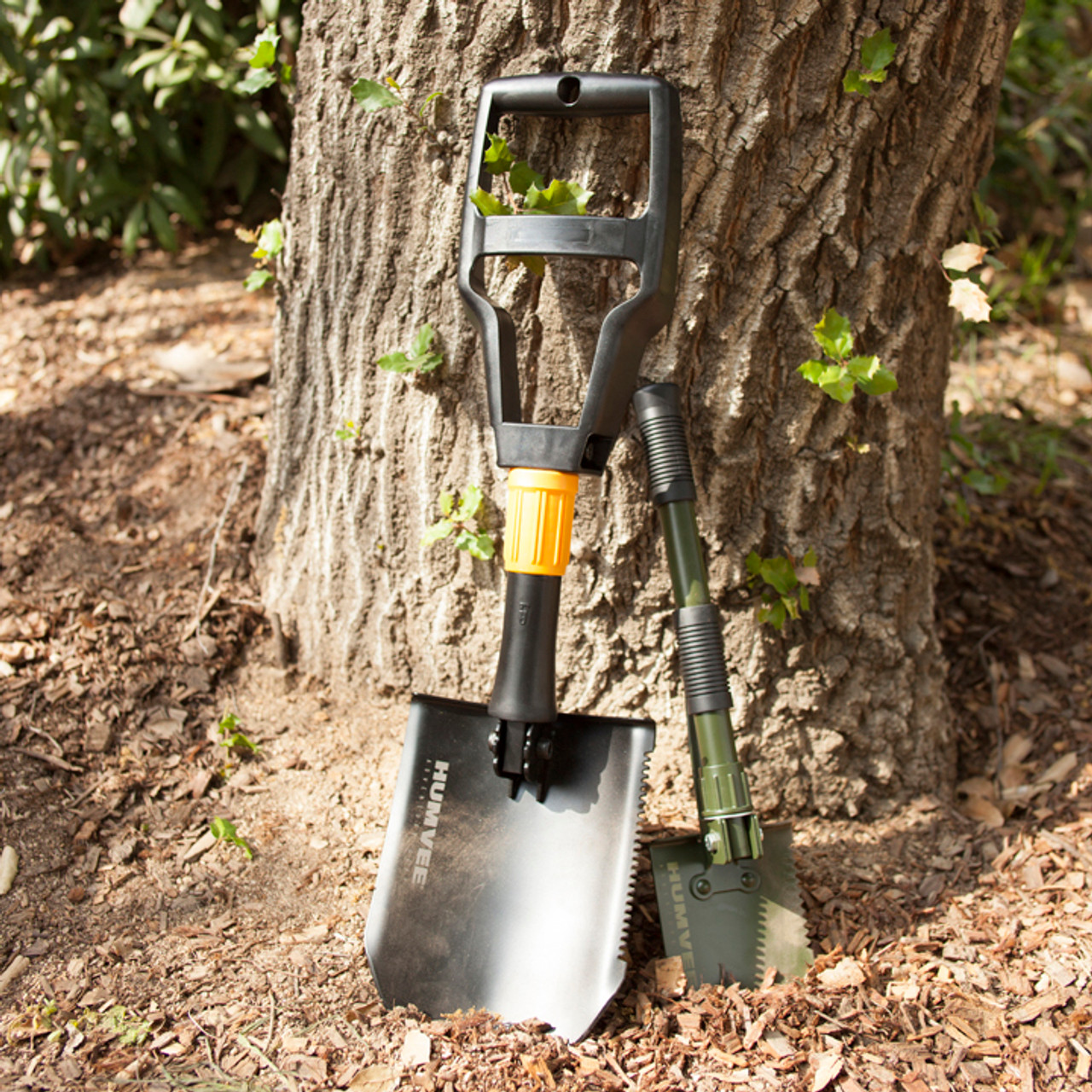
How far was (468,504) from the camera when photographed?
177 cm

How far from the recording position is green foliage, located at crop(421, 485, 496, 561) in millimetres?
1770

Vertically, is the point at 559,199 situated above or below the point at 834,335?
above

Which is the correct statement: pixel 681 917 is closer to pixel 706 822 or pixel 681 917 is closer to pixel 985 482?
pixel 706 822

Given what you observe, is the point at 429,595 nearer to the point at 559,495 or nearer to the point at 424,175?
the point at 559,495

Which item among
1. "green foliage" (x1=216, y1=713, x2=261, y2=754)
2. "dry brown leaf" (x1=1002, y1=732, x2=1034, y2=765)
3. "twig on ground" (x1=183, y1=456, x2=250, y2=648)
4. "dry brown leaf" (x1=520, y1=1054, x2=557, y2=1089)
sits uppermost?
"twig on ground" (x1=183, y1=456, x2=250, y2=648)

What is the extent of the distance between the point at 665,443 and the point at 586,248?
0.34 metres

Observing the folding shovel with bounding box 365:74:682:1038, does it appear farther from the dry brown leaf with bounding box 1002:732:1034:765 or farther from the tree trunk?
the dry brown leaf with bounding box 1002:732:1034:765

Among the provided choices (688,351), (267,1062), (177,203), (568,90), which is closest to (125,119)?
(177,203)

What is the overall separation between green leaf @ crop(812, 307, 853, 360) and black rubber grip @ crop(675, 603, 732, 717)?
0.50 m

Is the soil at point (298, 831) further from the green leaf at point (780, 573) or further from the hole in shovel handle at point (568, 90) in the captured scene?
the hole in shovel handle at point (568, 90)

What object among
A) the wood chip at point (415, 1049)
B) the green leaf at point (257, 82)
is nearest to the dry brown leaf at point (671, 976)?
the wood chip at point (415, 1049)

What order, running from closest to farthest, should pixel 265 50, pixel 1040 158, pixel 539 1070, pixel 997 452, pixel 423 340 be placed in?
pixel 539 1070, pixel 423 340, pixel 265 50, pixel 997 452, pixel 1040 158

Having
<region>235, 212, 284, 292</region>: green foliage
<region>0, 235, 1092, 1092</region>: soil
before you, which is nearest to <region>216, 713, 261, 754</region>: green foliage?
<region>0, 235, 1092, 1092</region>: soil

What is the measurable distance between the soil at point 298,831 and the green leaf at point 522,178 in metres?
1.12
